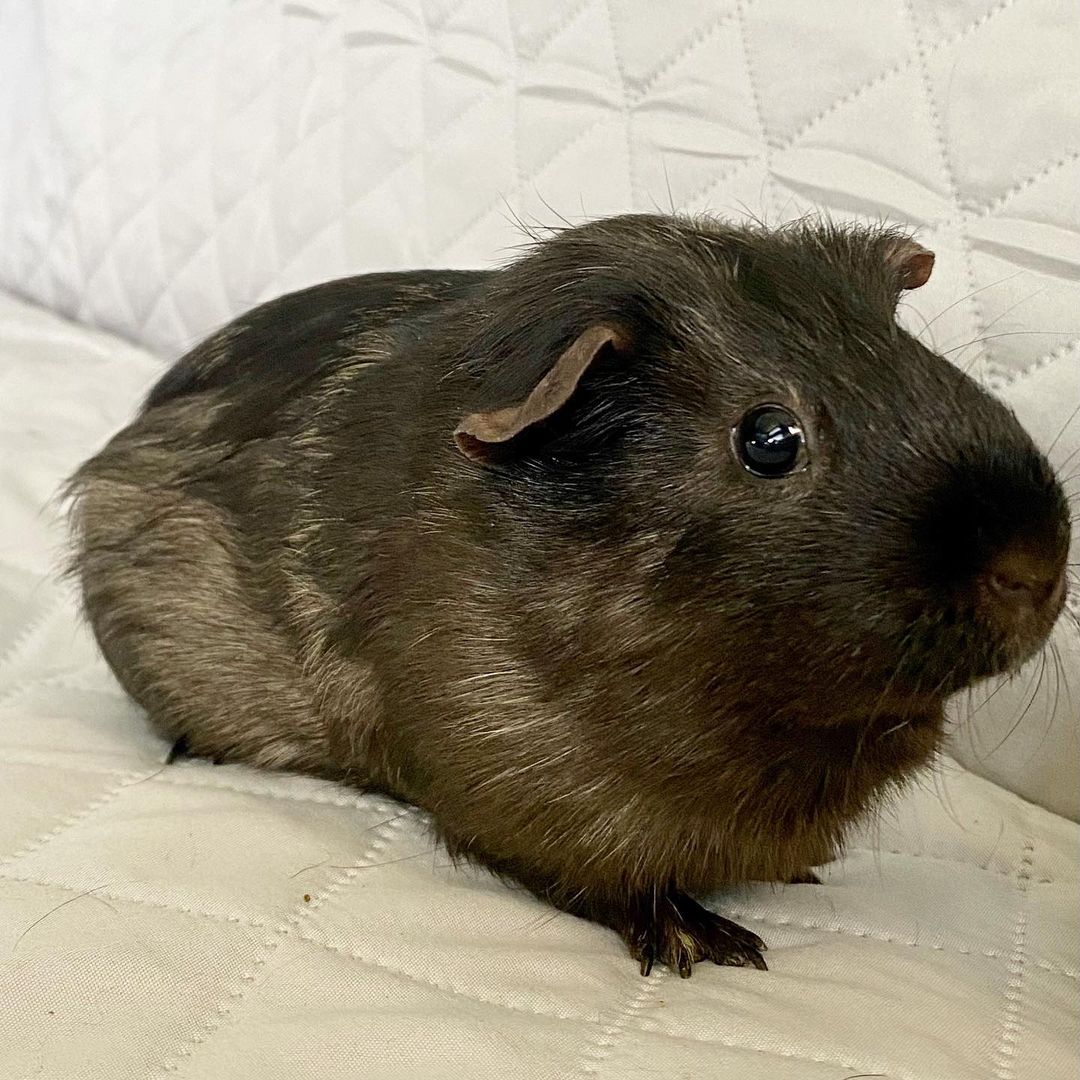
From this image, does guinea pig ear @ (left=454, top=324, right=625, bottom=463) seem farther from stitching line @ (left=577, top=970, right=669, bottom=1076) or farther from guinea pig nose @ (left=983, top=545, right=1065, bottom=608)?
stitching line @ (left=577, top=970, right=669, bottom=1076)

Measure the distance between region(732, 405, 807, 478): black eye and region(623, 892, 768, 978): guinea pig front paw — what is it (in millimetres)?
518

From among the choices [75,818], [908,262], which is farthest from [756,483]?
[75,818]

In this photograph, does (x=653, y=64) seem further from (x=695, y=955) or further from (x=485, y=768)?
(x=695, y=955)

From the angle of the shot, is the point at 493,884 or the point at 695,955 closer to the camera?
the point at 695,955

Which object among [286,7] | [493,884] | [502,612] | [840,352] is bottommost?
[493,884]

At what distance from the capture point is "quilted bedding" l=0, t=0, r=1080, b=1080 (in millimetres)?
1161

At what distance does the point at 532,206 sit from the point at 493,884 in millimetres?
1400

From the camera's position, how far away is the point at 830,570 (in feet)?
3.69

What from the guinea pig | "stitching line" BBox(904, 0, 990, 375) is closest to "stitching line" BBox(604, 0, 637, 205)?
"stitching line" BBox(904, 0, 990, 375)

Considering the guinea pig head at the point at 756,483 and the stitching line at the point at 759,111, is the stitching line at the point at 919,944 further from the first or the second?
the stitching line at the point at 759,111

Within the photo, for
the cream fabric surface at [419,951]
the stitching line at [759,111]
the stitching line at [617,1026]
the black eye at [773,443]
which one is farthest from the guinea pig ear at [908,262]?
the stitching line at [617,1026]

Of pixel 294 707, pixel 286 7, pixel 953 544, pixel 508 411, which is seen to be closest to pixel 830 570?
pixel 953 544

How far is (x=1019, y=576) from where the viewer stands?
1070 mm

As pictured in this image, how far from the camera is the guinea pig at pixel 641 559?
1.12m
